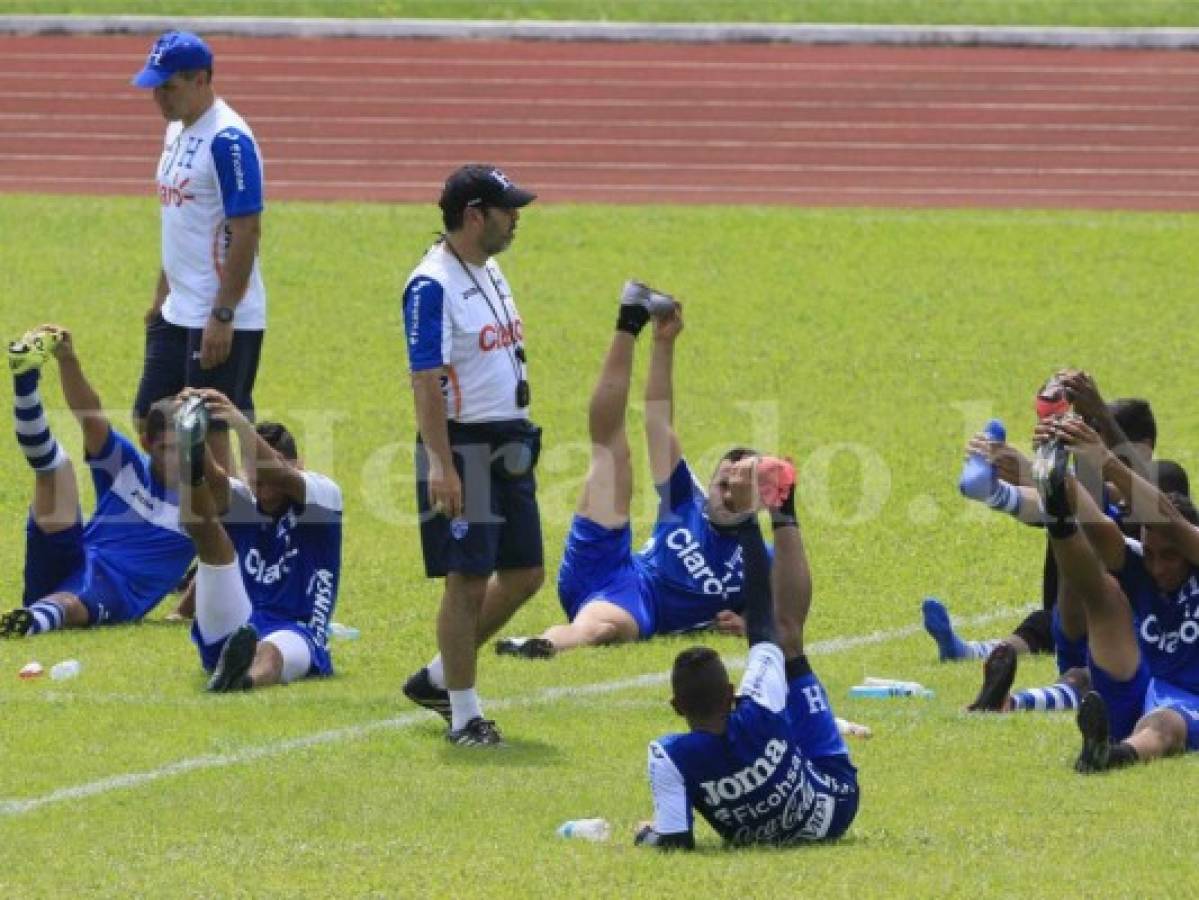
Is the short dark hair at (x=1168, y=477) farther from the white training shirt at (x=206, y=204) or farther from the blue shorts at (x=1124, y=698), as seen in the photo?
the white training shirt at (x=206, y=204)

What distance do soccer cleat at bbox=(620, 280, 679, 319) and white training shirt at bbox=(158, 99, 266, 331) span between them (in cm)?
197

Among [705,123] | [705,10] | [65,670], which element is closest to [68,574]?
[65,670]

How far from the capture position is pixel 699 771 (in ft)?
27.7

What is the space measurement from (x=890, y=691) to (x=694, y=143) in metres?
17.4

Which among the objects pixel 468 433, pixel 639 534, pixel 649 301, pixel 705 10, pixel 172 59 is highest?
pixel 172 59

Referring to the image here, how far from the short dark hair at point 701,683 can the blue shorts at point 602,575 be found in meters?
4.03

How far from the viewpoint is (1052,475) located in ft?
31.0

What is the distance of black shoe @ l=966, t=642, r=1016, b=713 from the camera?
35.0 ft

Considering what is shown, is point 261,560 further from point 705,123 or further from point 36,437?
point 705,123

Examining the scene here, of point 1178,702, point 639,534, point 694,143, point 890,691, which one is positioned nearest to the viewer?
point 1178,702

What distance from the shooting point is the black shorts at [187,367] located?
12.6 m

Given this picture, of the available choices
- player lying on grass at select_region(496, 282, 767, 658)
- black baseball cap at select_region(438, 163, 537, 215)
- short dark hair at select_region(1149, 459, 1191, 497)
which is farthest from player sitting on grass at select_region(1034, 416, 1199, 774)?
player lying on grass at select_region(496, 282, 767, 658)

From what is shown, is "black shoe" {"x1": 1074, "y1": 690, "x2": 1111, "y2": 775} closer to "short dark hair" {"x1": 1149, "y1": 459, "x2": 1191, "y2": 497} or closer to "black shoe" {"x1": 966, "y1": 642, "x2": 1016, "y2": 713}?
"black shoe" {"x1": 966, "y1": 642, "x2": 1016, "y2": 713}

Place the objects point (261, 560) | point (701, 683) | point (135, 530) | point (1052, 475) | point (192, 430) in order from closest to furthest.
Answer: point (701, 683) < point (1052, 475) < point (192, 430) < point (261, 560) < point (135, 530)
